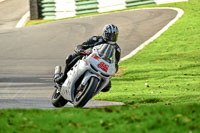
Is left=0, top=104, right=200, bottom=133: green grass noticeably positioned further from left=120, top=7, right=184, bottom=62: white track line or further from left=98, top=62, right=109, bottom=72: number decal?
left=120, top=7, right=184, bottom=62: white track line

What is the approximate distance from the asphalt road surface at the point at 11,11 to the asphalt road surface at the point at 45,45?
201 inches

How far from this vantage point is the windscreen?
10.2m

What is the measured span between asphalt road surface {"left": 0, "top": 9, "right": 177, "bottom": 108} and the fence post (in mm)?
5422

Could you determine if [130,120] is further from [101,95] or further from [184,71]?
[184,71]

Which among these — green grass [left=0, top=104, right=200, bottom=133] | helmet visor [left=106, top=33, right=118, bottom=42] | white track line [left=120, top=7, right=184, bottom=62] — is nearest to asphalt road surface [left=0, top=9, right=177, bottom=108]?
white track line [left=120, top=7, right=184, bottom=62]

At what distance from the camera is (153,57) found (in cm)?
2194

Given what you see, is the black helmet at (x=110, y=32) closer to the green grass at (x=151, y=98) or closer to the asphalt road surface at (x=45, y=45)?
the green grass at (x=151, y=98)

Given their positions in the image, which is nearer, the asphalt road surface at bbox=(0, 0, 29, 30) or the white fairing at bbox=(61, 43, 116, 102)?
the white fairing at bbox=(61, 43, 116, 102)

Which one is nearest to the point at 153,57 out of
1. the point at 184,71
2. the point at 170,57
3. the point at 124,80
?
the point at 170,57

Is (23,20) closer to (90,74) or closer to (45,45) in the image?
(45,45)

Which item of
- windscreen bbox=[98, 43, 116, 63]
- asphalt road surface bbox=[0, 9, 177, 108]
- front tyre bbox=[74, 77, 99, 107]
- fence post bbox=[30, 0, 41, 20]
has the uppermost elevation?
windscreen bbox=[98, 43, 116, 63]

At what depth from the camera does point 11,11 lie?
38.9 m

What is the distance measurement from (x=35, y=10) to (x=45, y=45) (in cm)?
1250

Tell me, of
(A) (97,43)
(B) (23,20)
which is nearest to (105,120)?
(A) (97,43)
